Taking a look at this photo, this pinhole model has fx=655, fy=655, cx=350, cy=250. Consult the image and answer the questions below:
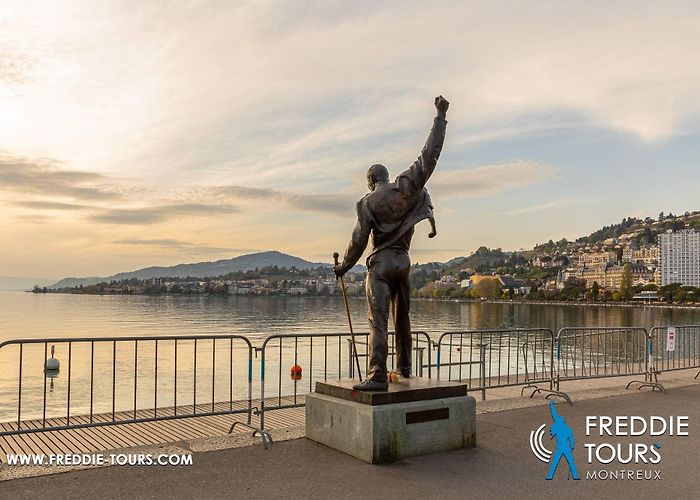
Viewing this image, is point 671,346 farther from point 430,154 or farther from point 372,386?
point 372,386

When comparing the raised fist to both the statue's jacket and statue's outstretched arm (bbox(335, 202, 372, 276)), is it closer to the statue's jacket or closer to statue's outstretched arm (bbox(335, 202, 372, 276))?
the statue's jacket

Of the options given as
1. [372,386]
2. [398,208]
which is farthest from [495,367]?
[372,386]

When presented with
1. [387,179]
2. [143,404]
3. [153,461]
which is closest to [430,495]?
[153,461]

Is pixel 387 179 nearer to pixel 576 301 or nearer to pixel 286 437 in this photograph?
pixel 286 437

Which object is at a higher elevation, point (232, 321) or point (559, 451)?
point (559, 451)

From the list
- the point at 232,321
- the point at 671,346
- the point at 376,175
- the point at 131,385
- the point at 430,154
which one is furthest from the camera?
the point at 232,321

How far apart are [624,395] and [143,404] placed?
38.1 ft

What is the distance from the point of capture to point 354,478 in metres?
5.83

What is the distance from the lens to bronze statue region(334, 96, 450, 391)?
23.0 feet

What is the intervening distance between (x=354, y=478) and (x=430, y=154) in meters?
3.35

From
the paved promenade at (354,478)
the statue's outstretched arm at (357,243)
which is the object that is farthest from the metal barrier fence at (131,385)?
the paved promenade at (354,478)

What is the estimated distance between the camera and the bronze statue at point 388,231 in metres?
7.00

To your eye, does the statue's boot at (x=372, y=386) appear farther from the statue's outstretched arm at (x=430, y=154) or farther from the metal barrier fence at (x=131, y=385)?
the metal barrier fence at (x=131, y=385)

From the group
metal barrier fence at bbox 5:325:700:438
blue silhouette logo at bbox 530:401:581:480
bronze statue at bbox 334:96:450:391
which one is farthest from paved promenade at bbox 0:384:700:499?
bronze statue at bbox 334:96:450:391
